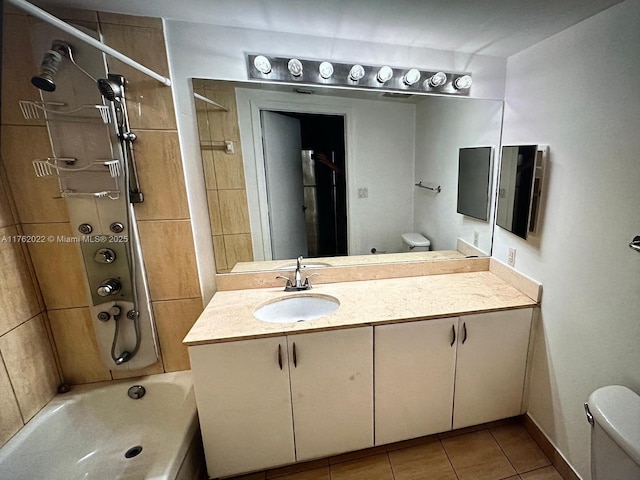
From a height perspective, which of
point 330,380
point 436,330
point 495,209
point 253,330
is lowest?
point 330,380

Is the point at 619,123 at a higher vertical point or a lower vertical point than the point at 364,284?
higher

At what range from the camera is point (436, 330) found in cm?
132

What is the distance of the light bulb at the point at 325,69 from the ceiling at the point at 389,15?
0.13 meters

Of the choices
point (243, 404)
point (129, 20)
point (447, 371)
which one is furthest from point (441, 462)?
point (129, 20)

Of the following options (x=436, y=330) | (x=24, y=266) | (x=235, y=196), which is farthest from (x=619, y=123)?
(x=24, y=266)

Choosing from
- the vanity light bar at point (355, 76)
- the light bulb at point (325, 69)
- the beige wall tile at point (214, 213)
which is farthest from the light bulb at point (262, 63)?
the beige wall tile at point (214, 213)

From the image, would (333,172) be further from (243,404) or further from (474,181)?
(243,404)

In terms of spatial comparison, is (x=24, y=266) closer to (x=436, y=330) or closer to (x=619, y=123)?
(x=436, y=330)

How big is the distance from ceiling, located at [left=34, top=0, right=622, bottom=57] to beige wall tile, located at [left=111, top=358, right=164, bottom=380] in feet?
5.62

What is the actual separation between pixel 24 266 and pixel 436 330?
1.96 metres

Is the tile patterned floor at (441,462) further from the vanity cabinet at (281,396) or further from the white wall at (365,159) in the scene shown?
the white wall at (365,159)

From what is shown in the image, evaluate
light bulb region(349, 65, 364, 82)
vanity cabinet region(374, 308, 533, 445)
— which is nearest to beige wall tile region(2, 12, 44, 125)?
light bulb region(349, 65, 364, 82)

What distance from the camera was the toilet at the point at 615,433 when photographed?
0.85 metres

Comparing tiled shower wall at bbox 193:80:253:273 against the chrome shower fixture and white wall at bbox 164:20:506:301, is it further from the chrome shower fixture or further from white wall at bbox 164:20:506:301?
the chrome shower fixture
